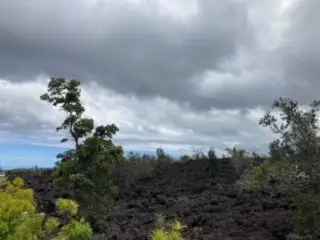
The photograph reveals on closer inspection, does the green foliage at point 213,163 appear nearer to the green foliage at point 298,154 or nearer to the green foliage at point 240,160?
the green foliage at point 240,160

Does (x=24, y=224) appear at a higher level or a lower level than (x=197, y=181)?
lower

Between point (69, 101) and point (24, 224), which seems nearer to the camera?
point (24, 224)

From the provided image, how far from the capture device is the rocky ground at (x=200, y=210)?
40.6ft

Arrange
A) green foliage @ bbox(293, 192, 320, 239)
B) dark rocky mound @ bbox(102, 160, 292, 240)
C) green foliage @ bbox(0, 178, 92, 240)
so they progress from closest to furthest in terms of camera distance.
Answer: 1. green foliage @ bbox(0, 178, 92, 240)
2. green foliage @ bbox(293, 192, 320, 239)
3. dark rocky mound @ bbox(102, 160, 292, 240)

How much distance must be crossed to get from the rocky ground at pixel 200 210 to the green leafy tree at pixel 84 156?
78cm

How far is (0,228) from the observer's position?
6188 millimetres

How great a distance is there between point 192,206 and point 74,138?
4075mm

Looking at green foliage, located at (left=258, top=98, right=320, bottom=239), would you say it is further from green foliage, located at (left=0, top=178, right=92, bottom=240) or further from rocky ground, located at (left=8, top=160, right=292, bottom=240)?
green foliage, located at (left=0, top=178, right=92, bottom=240)

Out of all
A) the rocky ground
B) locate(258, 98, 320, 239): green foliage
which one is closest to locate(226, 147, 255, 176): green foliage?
the rocky ground

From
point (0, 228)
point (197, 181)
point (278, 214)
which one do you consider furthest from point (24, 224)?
point (197, 181)

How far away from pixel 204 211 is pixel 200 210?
137 millimetres

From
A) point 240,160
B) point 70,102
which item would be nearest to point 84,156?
point 70,102

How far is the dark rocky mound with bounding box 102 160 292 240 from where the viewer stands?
40.6 ft

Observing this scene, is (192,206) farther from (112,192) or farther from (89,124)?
(89,124)
